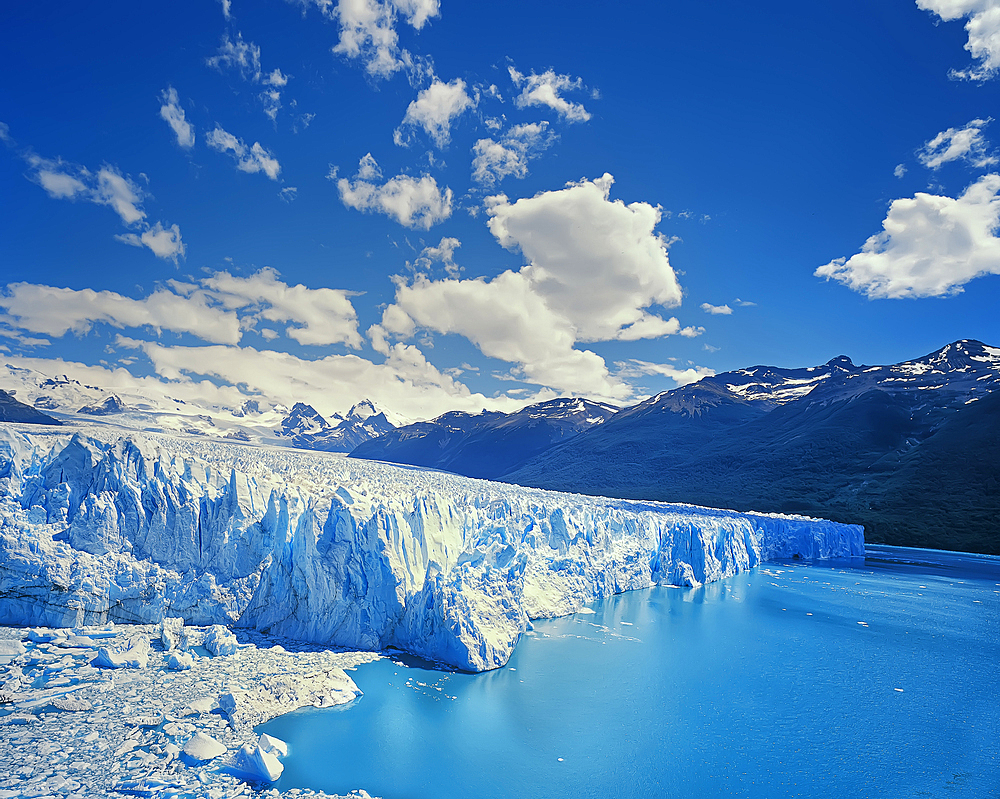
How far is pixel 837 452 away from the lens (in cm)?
8600

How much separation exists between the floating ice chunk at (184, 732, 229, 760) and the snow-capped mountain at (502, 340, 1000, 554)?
6735cm

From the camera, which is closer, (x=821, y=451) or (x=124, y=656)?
(x=124, y=656)

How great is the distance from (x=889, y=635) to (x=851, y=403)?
3914 inches

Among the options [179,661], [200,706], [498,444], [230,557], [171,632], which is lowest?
[200,706]

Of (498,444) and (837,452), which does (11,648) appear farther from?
(498,444)

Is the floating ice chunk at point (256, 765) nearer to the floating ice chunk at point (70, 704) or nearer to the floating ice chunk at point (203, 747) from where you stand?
the floating ice chunk at point (203, 747)

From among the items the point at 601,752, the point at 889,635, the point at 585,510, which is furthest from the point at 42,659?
the point at 889,635

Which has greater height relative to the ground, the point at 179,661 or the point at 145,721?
the point at 179,661

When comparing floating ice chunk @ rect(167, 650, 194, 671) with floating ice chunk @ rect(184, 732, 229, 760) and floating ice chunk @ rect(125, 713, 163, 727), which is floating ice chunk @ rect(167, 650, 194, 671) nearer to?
floating ice chunk @ rect(125, 713, 163, 727)

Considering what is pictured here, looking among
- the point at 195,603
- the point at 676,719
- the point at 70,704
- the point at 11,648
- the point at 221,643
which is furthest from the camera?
the point at 195,603

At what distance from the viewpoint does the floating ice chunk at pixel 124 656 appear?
11805 mm

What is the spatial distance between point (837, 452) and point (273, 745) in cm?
9860

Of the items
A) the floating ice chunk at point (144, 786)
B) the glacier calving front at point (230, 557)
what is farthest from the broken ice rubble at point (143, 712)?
the glacier calving front at point (230, 557)

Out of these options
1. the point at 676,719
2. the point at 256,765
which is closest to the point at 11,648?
the point at 256,765
